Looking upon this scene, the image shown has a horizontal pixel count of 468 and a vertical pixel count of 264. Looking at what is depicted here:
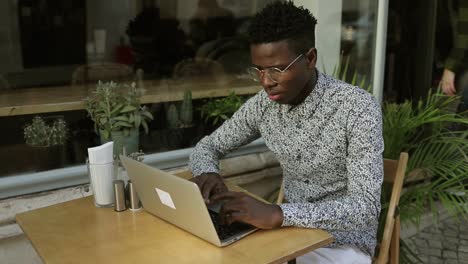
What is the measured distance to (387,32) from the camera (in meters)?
3.49

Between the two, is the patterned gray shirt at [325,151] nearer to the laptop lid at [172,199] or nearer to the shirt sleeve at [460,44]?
the laptop lid at [172,199]

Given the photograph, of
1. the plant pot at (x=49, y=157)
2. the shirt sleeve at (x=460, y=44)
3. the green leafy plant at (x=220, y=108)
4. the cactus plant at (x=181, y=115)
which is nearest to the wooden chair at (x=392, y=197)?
the green leafy plant at (x=220, y=108)

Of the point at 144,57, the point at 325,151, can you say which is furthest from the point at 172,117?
the point at 325,151

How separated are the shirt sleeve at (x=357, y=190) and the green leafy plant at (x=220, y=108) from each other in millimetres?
1466

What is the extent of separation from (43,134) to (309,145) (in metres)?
1.50

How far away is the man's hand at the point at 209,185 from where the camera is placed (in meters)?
1.81

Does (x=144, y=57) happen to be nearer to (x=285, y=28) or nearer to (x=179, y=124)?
(x=179, y=124)

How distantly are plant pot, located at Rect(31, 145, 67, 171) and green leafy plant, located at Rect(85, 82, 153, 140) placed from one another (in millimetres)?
221

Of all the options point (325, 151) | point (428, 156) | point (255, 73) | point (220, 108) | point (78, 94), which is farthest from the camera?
point (220, 108)

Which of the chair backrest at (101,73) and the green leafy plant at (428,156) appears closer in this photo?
the green leafy plant at (428,156)

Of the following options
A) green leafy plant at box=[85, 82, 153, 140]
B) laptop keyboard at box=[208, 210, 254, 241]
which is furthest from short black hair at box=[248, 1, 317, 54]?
green leafy plant at box=[85, 82, 153, 140]

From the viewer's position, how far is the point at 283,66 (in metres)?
1.74

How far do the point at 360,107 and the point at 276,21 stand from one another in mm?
411

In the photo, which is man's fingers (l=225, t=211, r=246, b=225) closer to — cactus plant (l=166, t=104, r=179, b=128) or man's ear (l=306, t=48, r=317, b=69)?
man's ear (l=306, t=48, r=317, b=69)
